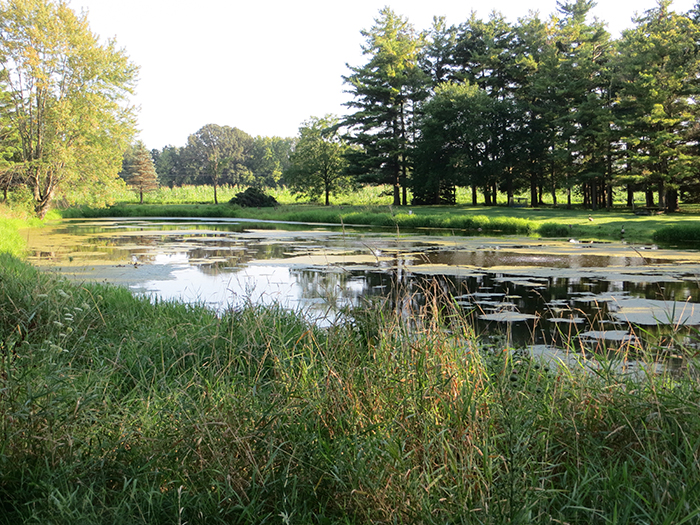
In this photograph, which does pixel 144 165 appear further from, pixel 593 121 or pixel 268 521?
pixel 268 521

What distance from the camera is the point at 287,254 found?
570 inches

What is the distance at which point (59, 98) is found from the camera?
2588 centimetres

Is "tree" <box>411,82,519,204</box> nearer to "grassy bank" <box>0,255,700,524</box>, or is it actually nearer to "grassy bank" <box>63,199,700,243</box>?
"grassy bank" <box>63,199,700,243</box>

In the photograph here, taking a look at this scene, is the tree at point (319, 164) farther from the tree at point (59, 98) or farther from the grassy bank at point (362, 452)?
the grassy bank at point (362, 452)

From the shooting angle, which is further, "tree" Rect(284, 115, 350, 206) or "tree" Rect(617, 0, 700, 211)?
"tree" Rect(284, 115, 350, 206)

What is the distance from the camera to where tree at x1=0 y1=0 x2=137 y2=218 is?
2367 cm

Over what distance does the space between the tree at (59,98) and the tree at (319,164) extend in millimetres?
18334

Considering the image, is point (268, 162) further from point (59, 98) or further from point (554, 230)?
point (554, 230)

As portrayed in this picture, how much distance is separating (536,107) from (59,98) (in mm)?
28904

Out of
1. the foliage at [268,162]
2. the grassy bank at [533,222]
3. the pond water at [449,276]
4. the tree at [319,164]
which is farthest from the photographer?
the foliage at [268,162]

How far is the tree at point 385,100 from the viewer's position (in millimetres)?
40469

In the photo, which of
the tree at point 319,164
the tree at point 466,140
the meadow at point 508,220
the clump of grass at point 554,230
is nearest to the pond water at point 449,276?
the meadow at point 508,220

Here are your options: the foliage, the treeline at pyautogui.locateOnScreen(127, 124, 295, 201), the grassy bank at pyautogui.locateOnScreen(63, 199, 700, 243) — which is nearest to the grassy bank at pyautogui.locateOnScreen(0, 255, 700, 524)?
the grassy bank at pyautogui.locateOnScreen(63, 199, 700, 243)

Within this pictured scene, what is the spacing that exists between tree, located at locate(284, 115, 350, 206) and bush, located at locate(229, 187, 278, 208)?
3958 millimetres
